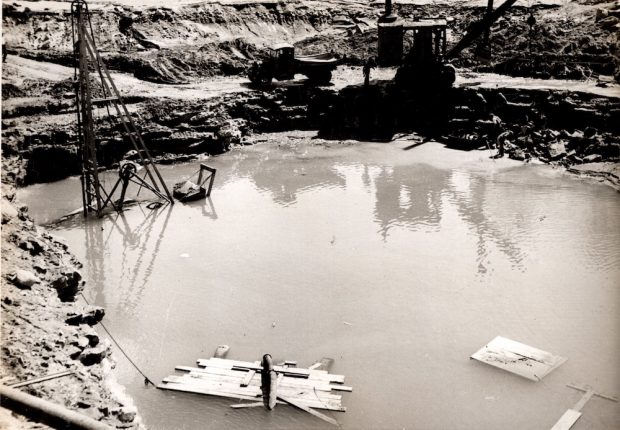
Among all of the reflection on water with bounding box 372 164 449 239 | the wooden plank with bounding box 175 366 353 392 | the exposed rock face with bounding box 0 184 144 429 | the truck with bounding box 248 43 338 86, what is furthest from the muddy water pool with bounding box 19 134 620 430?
the truck with bounding box 248 43 338 86

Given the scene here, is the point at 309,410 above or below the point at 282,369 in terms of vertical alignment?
below

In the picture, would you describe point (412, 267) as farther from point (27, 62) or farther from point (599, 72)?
point (27, 62)

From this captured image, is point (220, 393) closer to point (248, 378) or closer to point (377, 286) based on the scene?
point (248, 378)

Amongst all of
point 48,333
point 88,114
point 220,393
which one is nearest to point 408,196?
point 88,114

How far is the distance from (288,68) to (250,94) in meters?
2.26

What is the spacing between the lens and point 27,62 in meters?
22.9

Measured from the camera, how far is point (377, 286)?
11125mm

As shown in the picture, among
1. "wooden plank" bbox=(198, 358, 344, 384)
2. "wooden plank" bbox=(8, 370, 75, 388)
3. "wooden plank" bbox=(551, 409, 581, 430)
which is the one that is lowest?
"wooden plank" bbox=(551, 409, 581, 430)

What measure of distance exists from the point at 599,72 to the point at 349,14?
1512cm

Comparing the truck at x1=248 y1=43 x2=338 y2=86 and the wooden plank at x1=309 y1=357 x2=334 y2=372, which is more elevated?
the truck at x1=248 y1=43 x2=338 y2=86

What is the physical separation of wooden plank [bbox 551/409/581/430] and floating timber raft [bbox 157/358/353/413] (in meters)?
2.72

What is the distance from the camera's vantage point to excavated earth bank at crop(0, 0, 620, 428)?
18.1m

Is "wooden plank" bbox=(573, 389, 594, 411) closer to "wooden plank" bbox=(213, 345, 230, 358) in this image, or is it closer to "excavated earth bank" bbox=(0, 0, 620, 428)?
"wooden plank" bbox=(213, 345, 230, 358)

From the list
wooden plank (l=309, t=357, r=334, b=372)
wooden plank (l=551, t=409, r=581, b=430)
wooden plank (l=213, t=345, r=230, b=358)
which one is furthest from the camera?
wooden plank (l=213, t=345, r=230, b=358)
